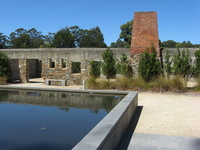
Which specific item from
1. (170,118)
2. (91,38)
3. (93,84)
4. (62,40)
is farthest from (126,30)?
(170,118)

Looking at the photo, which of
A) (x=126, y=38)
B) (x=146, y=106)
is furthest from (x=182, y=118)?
(x=126, y=38)

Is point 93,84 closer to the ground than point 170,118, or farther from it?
farther from it

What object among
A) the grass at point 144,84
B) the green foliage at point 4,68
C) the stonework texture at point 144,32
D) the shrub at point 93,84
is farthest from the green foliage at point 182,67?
the green foliage at point 4,68

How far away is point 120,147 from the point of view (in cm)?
342

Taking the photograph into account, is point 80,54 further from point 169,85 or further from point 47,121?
point 47,121

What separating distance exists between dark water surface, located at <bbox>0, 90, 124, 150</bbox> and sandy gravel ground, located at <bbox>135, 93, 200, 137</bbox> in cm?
105

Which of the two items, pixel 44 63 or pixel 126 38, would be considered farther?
pixel 126 38

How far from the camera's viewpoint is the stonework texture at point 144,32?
12242 mm

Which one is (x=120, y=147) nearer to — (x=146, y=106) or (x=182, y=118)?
(x=182, y=118)

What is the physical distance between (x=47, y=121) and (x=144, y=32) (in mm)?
10273

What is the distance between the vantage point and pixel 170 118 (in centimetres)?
538

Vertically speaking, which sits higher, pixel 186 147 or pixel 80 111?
pixel 80 111

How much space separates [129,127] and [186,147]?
142cm

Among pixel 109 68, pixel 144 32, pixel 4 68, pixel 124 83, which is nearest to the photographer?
pixel 124 83
